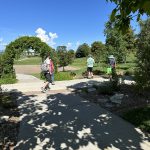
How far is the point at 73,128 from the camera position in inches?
291

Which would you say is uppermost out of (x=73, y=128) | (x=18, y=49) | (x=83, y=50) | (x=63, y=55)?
(x=18, y=49)

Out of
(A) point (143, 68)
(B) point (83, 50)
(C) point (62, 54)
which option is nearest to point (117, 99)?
(A) point (143, 68)

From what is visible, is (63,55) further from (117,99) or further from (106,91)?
(117,99)

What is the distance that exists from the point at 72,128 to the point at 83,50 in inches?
2080

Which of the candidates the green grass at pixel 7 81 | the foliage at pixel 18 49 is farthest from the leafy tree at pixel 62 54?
the green grass at pixel 7 81

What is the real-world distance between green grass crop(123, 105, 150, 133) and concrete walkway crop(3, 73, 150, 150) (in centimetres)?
22

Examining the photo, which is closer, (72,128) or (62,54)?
(72,128)

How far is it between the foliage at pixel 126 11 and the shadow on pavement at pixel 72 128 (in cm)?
343

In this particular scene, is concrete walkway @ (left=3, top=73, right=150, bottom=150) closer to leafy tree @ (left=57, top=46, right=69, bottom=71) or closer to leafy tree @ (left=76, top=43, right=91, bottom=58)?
leafy tree @ (left=57, top=46, right=69, bottom=71)

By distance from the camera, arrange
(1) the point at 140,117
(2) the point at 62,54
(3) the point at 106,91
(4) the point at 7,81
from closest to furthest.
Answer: (1) the point at 140,117, (3) the point at 106,91, (4) the point at 7,81, (2) the point at 62,54

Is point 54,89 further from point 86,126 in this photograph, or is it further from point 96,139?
point 96,139

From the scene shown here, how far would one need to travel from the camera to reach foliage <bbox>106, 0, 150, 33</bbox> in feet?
8.79

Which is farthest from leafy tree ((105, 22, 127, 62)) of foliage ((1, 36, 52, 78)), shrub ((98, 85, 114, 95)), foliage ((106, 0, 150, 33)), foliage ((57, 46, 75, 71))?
foliage ((106, 0, 150, 33))

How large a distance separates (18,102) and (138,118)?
4863mm
